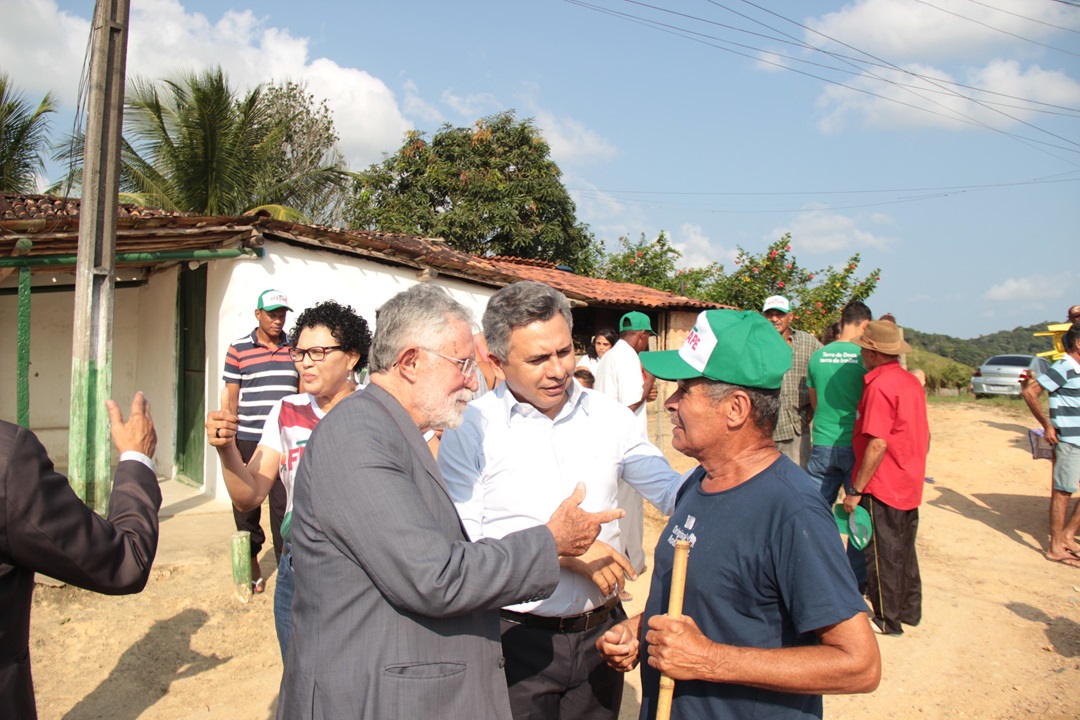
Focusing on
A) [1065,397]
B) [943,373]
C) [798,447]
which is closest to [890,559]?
[798,447]

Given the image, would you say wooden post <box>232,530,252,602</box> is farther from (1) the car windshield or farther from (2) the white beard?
(1) the car windshield

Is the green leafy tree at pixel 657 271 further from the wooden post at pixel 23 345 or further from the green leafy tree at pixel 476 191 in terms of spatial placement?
the wooden post at pixel 23 345

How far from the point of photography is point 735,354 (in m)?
1.75

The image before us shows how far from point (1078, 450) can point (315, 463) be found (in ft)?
22.4

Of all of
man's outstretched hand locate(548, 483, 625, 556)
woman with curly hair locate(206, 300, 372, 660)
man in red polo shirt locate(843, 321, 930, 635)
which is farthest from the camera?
man in red polo shirt locate(843, 321, 930, 635)

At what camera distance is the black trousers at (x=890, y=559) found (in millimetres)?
4793

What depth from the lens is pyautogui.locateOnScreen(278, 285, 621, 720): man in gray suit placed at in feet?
5.01

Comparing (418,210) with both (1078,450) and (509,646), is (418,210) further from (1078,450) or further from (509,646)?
(509,646)

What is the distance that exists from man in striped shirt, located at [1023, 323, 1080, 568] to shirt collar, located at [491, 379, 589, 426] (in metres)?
5.64

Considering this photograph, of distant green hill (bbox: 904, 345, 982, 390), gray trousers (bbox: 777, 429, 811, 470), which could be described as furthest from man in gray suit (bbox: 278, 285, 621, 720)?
distant green hill (bbox: 904, 345, 982, 390)

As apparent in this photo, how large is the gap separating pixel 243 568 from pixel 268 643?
0.81m

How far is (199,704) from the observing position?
3932mm

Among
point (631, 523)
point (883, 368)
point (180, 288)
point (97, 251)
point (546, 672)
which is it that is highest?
point (97, 251)

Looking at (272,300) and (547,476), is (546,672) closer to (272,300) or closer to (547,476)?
(547,476)
